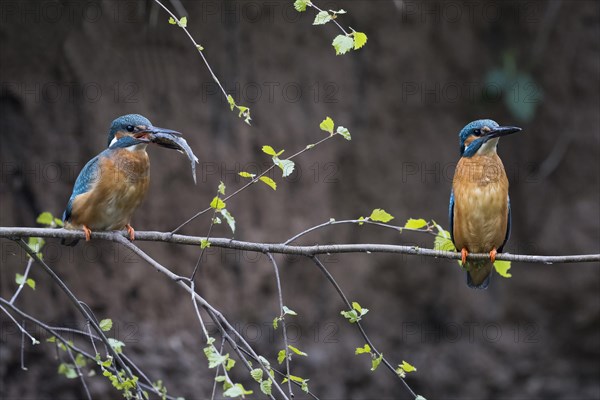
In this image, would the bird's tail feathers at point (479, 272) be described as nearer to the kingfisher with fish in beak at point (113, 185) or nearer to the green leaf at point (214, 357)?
the kingfisher with fish in beak at point (113, 185)

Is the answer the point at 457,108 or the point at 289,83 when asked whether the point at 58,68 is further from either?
the point at 457,108

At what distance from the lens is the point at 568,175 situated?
20.7 ft

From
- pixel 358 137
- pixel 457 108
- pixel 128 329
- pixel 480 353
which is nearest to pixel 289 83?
pixel 358 137

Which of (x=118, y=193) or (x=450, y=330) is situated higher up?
(x=118, y=193)

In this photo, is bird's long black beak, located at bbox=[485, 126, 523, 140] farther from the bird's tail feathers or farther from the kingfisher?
the kingfisher

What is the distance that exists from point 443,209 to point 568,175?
1.01m

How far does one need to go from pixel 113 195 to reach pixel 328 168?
2.32 meters

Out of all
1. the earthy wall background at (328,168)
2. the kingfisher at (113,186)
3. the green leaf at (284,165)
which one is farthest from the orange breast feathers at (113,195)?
the green leaf at (284,165)

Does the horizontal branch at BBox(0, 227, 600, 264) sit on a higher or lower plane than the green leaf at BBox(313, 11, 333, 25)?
lower

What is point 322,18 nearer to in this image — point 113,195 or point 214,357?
point 214,357

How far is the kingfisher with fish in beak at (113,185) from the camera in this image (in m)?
3.90

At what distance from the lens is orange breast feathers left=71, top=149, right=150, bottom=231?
390 cm

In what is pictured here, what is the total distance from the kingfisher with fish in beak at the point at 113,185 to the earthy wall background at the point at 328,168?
1.23 m

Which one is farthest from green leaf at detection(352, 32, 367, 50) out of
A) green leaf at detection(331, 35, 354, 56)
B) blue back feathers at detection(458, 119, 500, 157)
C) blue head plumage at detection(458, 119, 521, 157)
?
blue back feathers at detection(458, 119, 500, 157)
